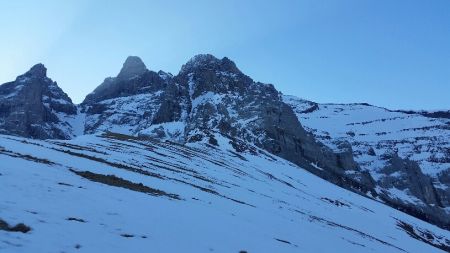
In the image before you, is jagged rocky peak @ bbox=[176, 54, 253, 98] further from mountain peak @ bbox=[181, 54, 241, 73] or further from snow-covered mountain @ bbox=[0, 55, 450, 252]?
snow-covered mountain @ bbox=[0, 55, 450, 252]

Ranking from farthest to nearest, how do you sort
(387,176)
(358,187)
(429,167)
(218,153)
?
(429,167), (387,176), (358,187), (218,153)

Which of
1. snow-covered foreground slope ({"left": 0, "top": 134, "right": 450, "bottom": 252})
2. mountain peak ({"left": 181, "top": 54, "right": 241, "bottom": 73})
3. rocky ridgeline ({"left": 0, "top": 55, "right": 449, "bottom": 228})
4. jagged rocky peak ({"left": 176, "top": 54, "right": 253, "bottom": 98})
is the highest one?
mountain peak ({"left": 181, "top": 54, "right": 241, "bottom": 73})

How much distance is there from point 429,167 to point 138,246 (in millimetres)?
182510

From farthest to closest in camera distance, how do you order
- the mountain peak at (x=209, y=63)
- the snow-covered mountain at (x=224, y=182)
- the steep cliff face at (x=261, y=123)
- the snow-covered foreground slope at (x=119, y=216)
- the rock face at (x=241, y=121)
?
1. the mountain peak at (x=209, y=63)
2. the steep cliff face at (x=261, y=123)
3. the rock face at (x=241, y=121)
4. the snow-covered mountain at (x=224, y=182)
5. the snow-covered foreground slope at (x=119, y=216)

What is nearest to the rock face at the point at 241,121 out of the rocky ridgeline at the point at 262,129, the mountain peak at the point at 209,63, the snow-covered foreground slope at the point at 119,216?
the rocky ridgeline at the point at 262,129

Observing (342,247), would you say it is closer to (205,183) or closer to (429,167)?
(205,183)

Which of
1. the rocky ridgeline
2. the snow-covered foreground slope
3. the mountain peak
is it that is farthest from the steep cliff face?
the snow-covered foreground slope

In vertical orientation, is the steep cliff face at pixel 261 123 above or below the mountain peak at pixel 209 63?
below

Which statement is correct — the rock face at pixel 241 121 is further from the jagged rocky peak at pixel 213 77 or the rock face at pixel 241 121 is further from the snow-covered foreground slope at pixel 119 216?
the snow-covered foreground slope at pixel 119 216

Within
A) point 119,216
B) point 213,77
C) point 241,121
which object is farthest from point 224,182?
point 213,77

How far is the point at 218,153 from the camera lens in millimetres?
78000

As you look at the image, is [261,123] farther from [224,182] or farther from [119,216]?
[119,216]

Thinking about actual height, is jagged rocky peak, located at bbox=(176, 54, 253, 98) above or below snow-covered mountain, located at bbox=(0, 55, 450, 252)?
above

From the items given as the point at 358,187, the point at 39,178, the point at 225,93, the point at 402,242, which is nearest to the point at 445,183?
the point at 358,187
